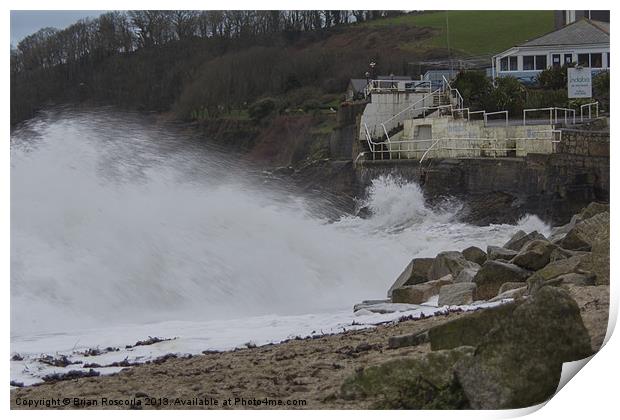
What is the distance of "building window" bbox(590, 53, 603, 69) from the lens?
12.8m

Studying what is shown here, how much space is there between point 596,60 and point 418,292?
3.03 metres

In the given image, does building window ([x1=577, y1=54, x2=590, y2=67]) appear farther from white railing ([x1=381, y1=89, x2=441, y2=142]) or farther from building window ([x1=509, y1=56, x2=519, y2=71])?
white railing ([x1=381, y1=89, x2=441, y2=142])

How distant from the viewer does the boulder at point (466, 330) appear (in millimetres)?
11469

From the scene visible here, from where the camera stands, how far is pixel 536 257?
1299 centimetres

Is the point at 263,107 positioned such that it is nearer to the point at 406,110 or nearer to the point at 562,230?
the point at 406,110

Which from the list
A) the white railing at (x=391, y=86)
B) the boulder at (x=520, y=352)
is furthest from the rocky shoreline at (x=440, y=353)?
the white railing at (x=391, y=86)

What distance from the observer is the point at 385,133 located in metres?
13.4

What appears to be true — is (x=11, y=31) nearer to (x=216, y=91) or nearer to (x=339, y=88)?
(x=216, y=91)

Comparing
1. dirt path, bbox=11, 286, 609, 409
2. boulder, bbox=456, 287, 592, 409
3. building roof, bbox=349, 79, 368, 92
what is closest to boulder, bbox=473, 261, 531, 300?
dirt path, bbox=11, 286, 609, 409

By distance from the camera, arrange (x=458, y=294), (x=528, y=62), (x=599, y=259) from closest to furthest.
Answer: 1. (x=599, y=259)
2. (x=458, y=294)
3. (x=528, y=62)

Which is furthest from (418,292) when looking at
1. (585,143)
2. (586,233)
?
(585,143)

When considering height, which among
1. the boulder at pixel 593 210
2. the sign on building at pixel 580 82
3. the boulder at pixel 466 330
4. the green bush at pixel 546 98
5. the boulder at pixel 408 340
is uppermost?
the sign on building at pixel 580 82

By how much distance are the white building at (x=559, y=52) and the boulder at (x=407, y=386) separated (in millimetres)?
3536

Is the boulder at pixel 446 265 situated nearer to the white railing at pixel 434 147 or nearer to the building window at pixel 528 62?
the white railing at pixel 434 147
